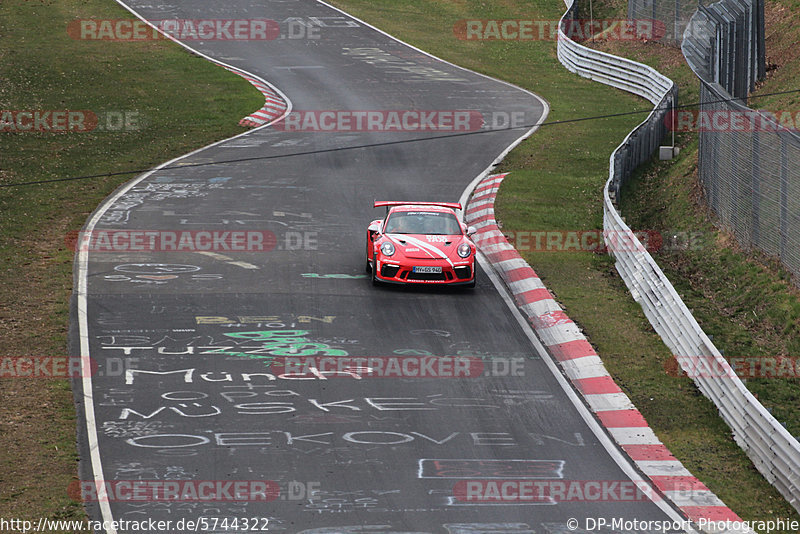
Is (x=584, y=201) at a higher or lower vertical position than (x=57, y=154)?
higher

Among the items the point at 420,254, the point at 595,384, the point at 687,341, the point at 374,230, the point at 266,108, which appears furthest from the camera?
the point at 266,108

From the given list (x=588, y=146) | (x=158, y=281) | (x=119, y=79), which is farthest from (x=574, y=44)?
(x=158, y=281)

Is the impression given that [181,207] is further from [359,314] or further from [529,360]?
[529,360]

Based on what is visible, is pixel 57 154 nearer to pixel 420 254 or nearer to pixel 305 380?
pixel 420 254

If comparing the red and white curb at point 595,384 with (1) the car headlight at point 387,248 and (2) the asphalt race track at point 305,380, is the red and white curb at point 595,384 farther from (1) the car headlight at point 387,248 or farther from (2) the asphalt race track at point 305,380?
(1) the car headlight at point 387,248

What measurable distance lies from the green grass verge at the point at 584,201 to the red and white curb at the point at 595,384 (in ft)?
0.65

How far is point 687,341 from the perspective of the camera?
15.0 metres

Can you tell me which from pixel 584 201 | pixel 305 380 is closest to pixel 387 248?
pixel 305 380

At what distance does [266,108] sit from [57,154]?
312 inches

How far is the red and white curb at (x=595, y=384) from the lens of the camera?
11453mm

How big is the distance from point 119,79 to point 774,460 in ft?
102

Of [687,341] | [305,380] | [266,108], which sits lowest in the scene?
[266,108]

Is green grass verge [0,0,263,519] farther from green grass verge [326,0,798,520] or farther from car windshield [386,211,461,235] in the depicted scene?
green grass verge [326,0,798,520]

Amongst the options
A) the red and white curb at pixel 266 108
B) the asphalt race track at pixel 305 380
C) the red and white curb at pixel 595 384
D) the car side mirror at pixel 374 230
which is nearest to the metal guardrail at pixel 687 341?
the red and white curb at pixel 595 384
